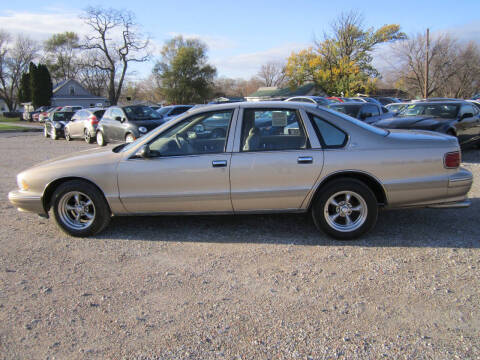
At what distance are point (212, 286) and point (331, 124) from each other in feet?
7.44

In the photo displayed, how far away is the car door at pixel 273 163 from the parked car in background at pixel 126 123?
9.54 metres

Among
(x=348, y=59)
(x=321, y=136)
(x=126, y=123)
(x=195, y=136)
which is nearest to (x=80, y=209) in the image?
(x=195, y=136)

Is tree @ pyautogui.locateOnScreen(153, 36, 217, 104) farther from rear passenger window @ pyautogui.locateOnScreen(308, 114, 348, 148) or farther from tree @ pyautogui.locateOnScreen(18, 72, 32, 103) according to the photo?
rear passenger window @ pyautogui.locateOnScreen(308, 114, 348, 148)

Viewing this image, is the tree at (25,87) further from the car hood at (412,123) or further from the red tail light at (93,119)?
the car hood at (412,123)

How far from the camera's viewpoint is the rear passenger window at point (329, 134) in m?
4.48

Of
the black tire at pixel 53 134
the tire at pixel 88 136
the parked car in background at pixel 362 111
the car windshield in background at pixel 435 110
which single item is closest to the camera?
the car windshield in background at pixel 435 110

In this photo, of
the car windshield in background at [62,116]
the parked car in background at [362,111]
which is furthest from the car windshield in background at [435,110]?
the car windshield in background at [62,116]

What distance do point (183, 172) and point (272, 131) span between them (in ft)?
3.68

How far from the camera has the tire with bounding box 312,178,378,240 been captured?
442cm

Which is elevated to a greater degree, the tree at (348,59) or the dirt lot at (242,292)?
the tree at (348,59)

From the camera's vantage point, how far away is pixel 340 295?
335cm

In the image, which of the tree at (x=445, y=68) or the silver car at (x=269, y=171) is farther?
the tree at (x=445, y=68)

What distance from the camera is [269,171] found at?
4434mm

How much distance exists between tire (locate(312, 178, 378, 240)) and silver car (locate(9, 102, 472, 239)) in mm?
11
